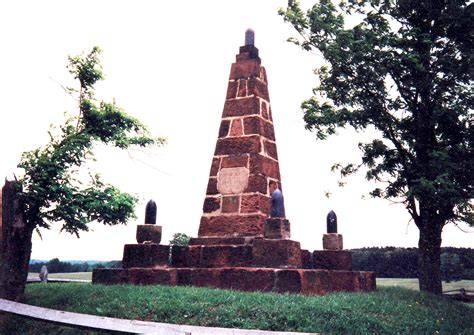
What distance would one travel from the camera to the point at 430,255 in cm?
1148

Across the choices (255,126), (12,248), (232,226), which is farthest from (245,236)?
(12,248)

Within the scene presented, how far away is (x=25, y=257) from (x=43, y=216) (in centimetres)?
107

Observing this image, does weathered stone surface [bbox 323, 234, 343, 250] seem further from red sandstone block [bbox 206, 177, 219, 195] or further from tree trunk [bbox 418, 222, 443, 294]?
tree trunk [bbox 418, 222, 443, 294]

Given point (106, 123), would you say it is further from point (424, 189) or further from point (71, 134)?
point (424, 189)

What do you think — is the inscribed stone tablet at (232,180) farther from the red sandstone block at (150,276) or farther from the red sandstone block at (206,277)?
the red sandstone block at (150,276)

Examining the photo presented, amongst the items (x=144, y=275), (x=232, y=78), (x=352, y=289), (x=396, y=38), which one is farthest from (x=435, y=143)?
(x=144, y=275)

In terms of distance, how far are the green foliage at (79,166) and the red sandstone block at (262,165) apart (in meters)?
3.93

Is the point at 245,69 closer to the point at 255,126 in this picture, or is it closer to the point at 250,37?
the point at 250,37

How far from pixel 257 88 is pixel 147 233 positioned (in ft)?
12.8

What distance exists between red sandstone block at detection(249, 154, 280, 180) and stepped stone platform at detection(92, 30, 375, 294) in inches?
0.8

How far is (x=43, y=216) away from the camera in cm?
1034

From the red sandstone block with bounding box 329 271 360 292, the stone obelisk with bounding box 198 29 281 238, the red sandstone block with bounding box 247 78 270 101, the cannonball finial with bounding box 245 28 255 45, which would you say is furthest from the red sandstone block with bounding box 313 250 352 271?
the cannonball finial with bounding box 245 28 255 45

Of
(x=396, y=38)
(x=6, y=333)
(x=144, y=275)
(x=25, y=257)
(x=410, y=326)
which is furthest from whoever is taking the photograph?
(x=396, y=38)

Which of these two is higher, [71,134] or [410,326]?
[71,134]
